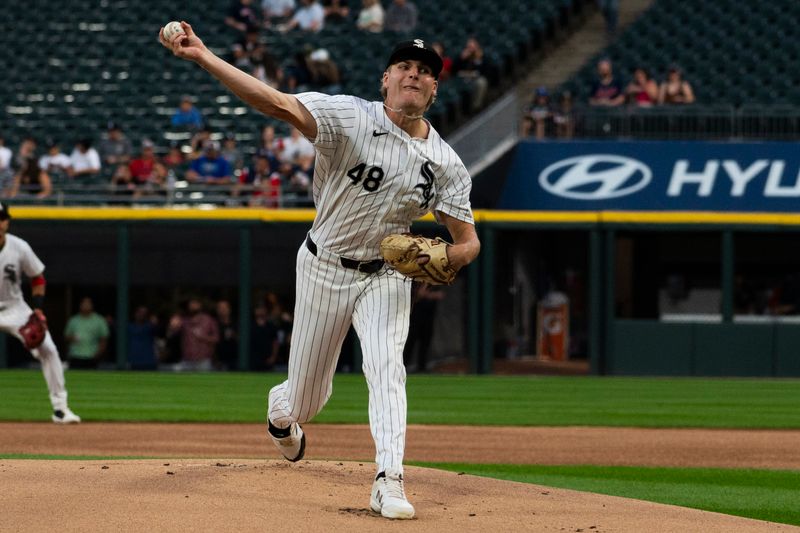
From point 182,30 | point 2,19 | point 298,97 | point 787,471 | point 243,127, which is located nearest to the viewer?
point 182,30

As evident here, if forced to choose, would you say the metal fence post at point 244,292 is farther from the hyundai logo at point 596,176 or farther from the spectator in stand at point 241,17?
the spectator in stand at point 241,17

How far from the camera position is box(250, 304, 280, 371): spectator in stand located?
713 inches

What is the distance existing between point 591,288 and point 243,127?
581 cm

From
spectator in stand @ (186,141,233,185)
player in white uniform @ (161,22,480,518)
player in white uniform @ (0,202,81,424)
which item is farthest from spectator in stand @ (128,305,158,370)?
player in white uniform @ (161,22,480,518)

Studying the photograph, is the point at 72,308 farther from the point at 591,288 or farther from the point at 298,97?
the point at 298,97

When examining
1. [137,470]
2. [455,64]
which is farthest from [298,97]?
Result: [455,64]

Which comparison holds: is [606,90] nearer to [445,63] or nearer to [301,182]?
[445,63]

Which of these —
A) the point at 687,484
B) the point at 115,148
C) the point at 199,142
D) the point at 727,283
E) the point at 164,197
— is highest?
the point at 199,142

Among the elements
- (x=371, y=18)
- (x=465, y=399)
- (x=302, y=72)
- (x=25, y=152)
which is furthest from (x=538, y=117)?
(x=25, y=152)

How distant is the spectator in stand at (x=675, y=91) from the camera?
19.3 m

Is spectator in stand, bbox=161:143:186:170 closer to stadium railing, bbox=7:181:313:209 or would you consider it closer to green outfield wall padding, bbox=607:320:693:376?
stadium railing, bbox=7:181:313:209

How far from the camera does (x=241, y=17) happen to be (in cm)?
2247

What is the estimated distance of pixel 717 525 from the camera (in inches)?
233

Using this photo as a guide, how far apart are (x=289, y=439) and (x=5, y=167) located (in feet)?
45.2
